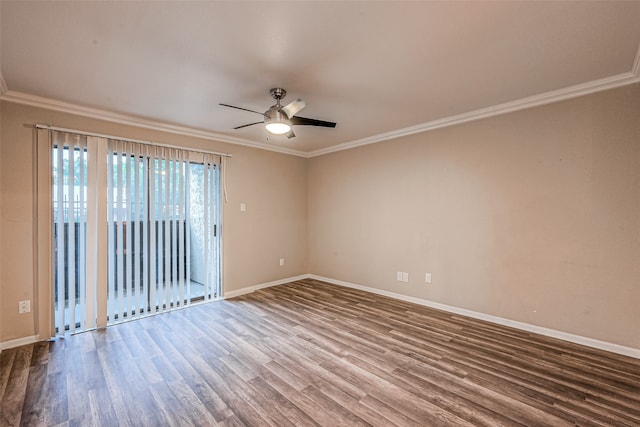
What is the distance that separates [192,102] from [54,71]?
43.6 inches

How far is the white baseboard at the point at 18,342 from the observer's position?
9.03 feet

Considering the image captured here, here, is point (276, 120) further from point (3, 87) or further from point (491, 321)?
point (491, 321)

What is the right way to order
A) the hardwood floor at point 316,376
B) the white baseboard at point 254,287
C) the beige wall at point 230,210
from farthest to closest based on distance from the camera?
the white baseboard at point 254,287, the beige wall at point 230,210, the hardwood floor at point 316,376

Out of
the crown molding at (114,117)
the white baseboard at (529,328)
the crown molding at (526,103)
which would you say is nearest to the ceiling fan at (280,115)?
the crown molding at (114,117)

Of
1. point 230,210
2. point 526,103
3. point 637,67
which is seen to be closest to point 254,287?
point 230,210

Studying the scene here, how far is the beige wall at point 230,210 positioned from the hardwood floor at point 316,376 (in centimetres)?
69

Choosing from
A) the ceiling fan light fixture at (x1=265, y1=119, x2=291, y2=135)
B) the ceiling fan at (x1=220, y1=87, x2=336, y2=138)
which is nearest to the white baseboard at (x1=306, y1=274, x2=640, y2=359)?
the ceiling fan at (x1=220, y1=87, x2=336, y2=138)

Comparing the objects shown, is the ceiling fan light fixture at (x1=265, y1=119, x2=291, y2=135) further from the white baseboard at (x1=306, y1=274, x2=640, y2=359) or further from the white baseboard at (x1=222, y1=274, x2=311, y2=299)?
the white baseboard at (x1=306, y1=274, x2=640, y2=359)

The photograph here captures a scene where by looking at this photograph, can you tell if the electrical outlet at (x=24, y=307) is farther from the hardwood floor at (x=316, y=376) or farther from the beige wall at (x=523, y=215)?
the beige wall at (x=523, y=215)

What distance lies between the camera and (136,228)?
11.5 feet

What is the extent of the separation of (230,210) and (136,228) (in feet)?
4.37

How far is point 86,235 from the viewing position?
3180 mm

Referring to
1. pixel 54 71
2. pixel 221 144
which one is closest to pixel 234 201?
pixel 221 144

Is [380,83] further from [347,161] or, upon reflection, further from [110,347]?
[110,347]
